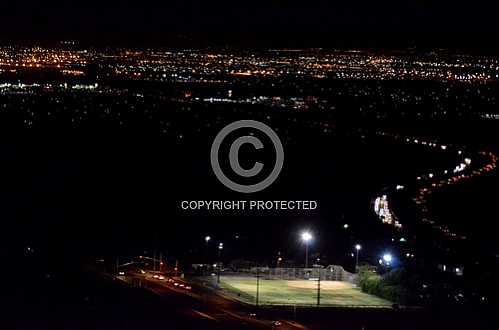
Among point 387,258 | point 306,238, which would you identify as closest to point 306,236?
point 306,238

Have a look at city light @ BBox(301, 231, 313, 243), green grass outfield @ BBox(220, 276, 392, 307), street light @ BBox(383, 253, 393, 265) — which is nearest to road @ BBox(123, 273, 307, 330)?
green grass outfield @ BBox(220, 276, 392, 307)

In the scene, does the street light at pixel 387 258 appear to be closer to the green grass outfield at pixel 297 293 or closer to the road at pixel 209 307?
the green grass outfield at pixel 297 293

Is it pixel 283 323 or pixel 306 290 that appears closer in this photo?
pixel 283 323

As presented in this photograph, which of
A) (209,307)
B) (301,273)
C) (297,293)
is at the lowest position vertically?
(209,307)

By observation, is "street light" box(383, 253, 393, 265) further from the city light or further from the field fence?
the city light

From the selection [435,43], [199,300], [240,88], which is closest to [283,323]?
[199,300]

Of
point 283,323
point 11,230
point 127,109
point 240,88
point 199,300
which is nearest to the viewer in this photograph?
point 283,323

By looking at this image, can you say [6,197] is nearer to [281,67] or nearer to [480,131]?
[281,67]

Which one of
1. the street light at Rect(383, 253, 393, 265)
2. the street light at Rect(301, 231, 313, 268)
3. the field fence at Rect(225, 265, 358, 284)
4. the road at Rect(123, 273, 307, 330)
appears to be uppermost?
the street light at Rect(301, 231, 313, 268)

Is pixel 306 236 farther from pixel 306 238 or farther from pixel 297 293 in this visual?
pixel 297 293
